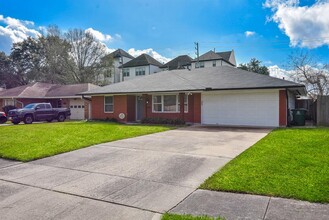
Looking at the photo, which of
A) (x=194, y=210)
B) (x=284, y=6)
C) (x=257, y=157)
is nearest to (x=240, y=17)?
(x=284, y=6)

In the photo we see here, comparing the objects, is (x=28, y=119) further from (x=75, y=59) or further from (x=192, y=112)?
(x=75, y=59)

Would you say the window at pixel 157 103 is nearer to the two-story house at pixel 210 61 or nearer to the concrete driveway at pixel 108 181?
the concrete driveway at pixel 108 181

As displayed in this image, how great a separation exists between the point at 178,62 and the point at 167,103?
110 feet

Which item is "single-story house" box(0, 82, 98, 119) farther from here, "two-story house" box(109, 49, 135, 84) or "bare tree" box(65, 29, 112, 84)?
"two-story house" box(109, 49, 135, 84)

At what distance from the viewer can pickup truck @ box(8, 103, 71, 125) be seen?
68.3 ft

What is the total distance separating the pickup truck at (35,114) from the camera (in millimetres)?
20828

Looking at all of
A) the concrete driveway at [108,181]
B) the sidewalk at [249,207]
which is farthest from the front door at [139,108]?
the sidewalk at [249,207]

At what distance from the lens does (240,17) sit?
676 inches

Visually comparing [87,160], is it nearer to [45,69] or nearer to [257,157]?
[257,157]

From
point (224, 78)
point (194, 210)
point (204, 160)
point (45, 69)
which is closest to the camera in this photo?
point (194, 210)

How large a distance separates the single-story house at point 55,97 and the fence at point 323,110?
20.2m

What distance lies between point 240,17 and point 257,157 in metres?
12.7

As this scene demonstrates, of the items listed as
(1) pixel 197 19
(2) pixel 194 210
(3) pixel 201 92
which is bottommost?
(2) pixel 194 210

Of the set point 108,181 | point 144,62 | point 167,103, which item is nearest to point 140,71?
point 144,62
